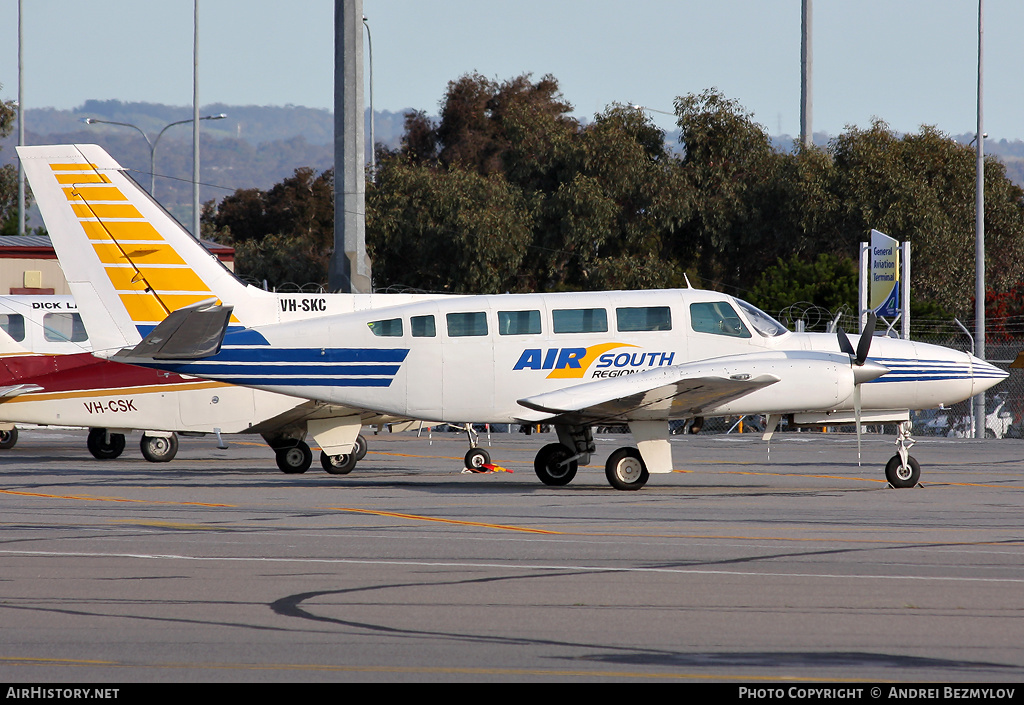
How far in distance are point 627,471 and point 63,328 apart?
12.4m

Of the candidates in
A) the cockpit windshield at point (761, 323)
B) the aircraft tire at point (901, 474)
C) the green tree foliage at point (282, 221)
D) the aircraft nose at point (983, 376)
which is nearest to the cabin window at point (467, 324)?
the cockpit windshield at point (761, 323)

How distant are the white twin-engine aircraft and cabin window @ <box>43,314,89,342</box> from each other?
7.05m

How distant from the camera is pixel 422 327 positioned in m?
17.0

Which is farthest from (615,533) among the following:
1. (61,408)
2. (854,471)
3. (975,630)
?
(61,408)

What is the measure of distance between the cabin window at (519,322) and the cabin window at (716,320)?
2.18 m

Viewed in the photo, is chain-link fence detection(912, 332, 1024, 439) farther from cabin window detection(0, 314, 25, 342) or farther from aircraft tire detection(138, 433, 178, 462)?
cabin window detection(0, 314, 25, 342)

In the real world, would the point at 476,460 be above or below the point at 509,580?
above

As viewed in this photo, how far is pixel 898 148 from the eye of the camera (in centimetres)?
4512

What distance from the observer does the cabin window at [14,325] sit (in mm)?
22812

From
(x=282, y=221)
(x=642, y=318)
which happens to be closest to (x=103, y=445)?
(x=642, y=318)

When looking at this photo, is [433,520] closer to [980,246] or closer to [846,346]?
[846,346]

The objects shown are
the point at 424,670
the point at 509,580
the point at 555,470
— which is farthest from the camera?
the point at 555,470

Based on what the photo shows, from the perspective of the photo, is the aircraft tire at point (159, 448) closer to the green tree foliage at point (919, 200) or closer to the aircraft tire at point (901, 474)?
the aircraft tire at point (901, 474)

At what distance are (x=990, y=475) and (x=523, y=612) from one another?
1320cm
